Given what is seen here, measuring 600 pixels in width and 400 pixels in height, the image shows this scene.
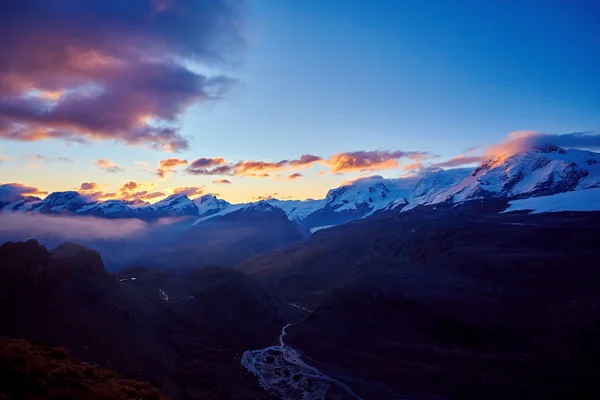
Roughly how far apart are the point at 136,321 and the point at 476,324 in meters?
60.0

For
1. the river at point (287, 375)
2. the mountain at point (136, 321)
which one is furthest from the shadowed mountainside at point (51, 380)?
the river at point (287, 375)

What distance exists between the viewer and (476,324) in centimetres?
7700

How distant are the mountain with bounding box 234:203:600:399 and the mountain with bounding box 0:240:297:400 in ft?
43.5

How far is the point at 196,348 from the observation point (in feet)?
261

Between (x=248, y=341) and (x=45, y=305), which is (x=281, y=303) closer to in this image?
(x=248, y=341)

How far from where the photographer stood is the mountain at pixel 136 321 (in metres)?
60.0

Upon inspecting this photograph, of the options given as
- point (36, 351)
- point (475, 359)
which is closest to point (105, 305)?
point (36, 351)

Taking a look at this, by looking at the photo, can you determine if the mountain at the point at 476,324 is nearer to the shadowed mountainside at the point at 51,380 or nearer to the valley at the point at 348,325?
the valley at the point at 348,325

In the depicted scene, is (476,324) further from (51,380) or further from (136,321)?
(51,380)

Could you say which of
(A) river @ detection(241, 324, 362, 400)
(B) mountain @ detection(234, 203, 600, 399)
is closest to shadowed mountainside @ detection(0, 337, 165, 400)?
(A) river @ detection(241, 324, 362, 400)

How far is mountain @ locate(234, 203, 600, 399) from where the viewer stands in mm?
62031

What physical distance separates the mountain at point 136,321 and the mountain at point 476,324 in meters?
13.3

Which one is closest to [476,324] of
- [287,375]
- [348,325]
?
[348,325]

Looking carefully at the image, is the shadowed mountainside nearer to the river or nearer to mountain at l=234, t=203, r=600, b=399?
the river
